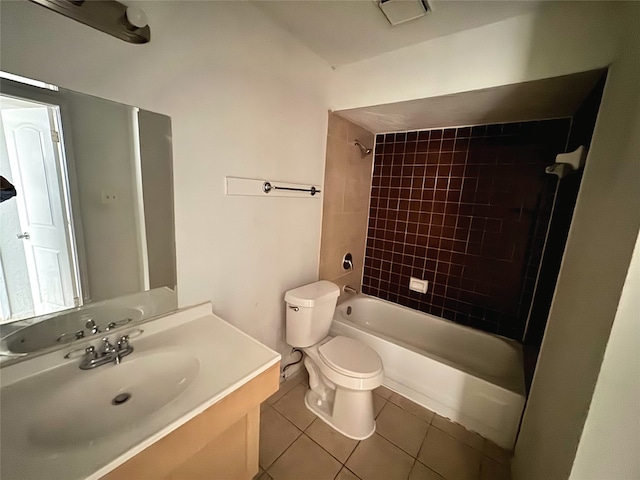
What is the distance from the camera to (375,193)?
8.36 feet

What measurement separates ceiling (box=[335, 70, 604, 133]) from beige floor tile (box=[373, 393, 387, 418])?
1982 mm

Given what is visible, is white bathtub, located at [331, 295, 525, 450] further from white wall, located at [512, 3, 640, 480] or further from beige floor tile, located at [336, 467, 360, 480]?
beige floor tile, located at [336, 467, 360, 480]

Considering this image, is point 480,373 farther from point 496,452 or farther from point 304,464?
point 304,464

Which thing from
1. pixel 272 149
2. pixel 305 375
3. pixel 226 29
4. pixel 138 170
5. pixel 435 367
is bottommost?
pixel 305 375

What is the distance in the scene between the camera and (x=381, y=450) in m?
1.46

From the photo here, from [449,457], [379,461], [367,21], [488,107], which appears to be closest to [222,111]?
[367,21]

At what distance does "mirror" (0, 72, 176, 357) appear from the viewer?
2.55 ft

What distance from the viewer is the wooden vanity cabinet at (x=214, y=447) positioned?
0.66 m

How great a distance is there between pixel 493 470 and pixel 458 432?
0.23 metres

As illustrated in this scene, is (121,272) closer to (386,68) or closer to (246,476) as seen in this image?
(246,476)

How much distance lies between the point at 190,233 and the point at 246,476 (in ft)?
3.68

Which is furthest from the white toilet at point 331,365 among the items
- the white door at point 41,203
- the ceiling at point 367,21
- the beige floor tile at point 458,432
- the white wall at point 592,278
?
the ceiling at point 367,21

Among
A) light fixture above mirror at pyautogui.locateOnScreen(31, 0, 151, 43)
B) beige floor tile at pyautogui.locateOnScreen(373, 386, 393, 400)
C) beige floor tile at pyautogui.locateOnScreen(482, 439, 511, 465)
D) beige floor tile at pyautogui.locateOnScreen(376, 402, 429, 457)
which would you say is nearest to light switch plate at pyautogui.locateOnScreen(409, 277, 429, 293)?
beige floor tile at pyautogui.locateOnScreen(373, 386, 393, 400)

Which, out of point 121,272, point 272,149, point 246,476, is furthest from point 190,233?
point 246,476
